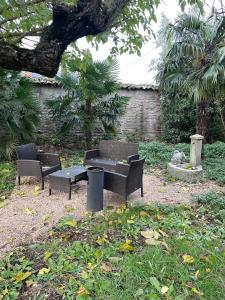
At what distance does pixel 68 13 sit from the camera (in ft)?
7.84

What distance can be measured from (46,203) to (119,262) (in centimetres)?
223

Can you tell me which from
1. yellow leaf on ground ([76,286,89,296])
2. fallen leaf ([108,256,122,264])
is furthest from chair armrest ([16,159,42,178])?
yellow leaf on ground ([76,286,89,296])

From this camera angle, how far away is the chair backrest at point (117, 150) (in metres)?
6.41

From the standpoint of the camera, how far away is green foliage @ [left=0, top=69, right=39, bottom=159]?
7129mm

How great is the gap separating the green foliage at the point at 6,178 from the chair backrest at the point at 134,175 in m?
2.52

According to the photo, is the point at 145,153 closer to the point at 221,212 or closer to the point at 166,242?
the point at 221,212

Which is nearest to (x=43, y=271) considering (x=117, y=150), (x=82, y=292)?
(x=82, y=292)

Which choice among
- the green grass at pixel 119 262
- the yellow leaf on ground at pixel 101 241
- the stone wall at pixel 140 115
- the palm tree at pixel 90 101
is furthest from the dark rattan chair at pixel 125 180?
the stone wall at pixel 140 115

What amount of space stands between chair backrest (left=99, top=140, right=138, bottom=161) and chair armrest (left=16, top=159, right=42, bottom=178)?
6.05 feet

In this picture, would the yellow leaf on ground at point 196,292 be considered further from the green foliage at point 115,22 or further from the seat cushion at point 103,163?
the seat cushion at point 103,163

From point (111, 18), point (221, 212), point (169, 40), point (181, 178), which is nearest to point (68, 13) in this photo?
point (111, 18)

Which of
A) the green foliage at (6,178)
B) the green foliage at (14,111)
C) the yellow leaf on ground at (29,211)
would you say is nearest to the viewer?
the yellow leaf on ground at (29,211)

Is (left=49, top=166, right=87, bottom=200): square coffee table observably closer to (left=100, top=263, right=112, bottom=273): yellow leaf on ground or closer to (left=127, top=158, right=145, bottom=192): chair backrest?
(left=127, top=158, right=145, bottom=192): chair backrest

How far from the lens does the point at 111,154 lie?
6.73 m
